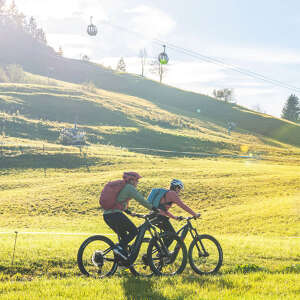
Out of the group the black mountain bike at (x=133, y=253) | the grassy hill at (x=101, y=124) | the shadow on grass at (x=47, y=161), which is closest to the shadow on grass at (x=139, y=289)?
the black mountain bike at (x=133, y=253)

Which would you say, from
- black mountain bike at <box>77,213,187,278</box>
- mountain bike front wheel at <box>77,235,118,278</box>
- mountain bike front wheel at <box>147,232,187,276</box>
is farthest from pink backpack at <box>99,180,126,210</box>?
mountain bike front wheel at <box>147,232,187,276</box>

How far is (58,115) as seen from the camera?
9700 cm

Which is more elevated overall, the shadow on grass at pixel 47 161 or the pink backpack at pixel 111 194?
the pink backpack at pixel 111 194

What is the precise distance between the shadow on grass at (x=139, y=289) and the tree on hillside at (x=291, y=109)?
17725cm

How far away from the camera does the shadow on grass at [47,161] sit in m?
49.2

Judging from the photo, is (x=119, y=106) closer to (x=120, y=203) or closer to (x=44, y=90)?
(x=44, y=90)

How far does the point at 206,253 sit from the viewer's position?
31.7 ft

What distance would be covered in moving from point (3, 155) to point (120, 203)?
155 feet

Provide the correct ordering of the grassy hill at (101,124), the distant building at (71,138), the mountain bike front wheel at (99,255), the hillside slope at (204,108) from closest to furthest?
the mountain bike front wheel at (99,255), the distant building at (71,138), the grassy hill at (101,124), the hillside slope at (204,108)

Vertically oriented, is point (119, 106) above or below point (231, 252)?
above

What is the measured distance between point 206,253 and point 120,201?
278 centimetres

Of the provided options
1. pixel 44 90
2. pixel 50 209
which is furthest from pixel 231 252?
pixel 44 90

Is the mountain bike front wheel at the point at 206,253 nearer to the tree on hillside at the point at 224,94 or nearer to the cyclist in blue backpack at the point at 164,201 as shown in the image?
the cyclist in blue backpack at the point at 164,201

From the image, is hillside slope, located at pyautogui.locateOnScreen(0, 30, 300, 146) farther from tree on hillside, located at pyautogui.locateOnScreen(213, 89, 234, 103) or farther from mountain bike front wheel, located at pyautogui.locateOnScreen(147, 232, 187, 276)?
mountain bike front wheel, located at pyautogui.locateOnScreen(147, 232, 187, 276)
